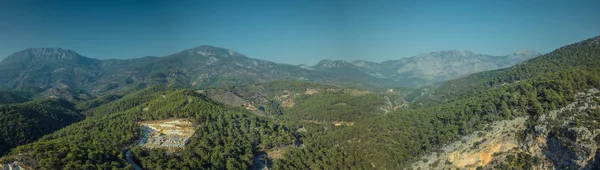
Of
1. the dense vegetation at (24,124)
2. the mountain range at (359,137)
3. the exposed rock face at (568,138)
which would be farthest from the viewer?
the dense vegetation at (24,124)

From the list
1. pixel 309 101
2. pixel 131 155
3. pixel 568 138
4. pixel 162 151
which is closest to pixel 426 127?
pixel 568 138

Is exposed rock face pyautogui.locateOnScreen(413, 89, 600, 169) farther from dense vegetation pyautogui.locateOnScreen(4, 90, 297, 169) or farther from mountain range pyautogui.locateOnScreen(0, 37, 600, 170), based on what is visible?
dense vegetation pyautogui.locateOnScreen(4, 90, 297, 169)

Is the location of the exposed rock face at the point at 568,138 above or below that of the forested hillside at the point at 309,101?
above

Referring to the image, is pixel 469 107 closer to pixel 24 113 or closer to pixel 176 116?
pixel 176 116

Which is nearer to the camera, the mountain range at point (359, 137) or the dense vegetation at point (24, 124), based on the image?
the mountain range at point (359, 137)

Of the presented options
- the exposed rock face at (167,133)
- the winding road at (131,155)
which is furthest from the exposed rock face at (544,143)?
the winding road at (131,155)

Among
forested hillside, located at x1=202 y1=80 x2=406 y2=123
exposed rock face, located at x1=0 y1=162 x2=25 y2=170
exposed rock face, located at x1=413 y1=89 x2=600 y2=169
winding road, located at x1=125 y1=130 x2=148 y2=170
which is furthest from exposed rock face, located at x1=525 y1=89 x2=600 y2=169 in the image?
exposed rock face, located at x1=0 y1=162 x2=25 y2=170

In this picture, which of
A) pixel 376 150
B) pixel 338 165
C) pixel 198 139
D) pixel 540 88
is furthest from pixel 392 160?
pixel 198 139

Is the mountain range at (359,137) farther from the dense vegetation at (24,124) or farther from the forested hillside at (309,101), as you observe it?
the forested hillside at (309,101)

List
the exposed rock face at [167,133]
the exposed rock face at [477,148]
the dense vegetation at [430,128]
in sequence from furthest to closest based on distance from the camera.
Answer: the exposed rock face at [167,133] → the dense vegetation at [430,128] → the exposed rock face at [477,148]

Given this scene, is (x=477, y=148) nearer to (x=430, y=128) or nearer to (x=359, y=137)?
(x=430, y=128)
